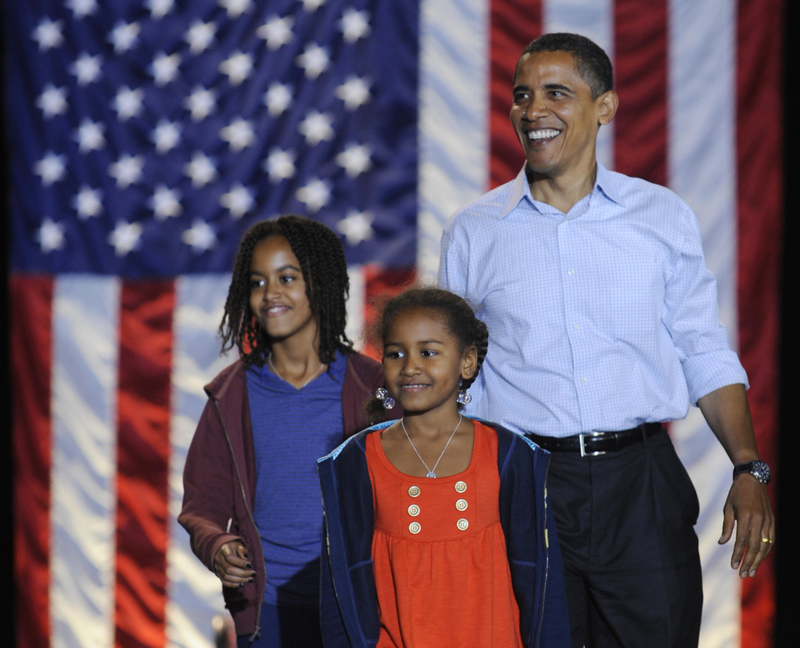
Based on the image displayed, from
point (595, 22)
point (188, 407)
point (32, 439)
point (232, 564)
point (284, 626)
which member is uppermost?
point (595, 22)

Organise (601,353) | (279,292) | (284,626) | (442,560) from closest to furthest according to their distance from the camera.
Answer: (442,560) → (601,353) → (284,626) → (279,292)

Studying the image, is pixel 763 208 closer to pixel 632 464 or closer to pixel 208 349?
pixel 632 464

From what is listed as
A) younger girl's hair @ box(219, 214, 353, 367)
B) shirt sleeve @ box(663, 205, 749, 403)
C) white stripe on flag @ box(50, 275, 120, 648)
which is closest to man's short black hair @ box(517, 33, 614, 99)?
shirt sleeve @ box(663, 205, 749, 403)

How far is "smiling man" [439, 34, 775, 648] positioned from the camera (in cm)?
177

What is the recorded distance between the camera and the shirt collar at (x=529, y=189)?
1891 millimetres

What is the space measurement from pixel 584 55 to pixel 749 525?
3.39 ft

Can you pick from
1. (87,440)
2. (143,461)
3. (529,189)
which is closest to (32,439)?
(87,440)

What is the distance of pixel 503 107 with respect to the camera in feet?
10.2

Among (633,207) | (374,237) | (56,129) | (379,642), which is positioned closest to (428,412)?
(379,642)

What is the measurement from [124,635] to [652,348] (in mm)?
2405

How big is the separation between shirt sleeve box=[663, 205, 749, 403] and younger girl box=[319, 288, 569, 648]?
458mm

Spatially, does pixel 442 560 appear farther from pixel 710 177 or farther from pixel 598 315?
pixel 710 177

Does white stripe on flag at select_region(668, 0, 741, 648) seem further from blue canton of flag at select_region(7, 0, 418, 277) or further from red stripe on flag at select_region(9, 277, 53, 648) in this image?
red stripe on flag at select_region(9, 277, 53, 648)

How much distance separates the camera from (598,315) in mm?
1846
